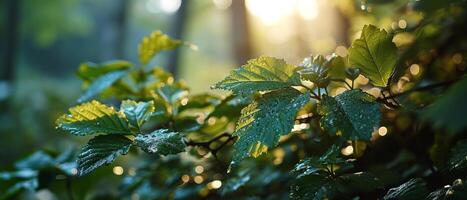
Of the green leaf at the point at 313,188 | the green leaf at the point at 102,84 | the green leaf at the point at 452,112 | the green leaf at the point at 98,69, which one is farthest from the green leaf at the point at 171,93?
the green leaf at the point at 452,112

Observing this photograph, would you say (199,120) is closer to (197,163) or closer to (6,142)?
(197,163)

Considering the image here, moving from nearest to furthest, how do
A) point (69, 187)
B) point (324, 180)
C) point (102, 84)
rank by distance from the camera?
point (324, 180)
point (102, 84)
point (69, 187)

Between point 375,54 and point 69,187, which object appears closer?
point 375,54

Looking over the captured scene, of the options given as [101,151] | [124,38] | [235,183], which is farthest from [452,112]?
[124,38]

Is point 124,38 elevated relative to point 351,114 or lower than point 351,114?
elevated

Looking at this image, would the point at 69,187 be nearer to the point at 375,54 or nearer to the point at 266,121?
the point at 266,121

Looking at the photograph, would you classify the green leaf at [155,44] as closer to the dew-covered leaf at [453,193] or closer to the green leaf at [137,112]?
the green leaf at [137,112]

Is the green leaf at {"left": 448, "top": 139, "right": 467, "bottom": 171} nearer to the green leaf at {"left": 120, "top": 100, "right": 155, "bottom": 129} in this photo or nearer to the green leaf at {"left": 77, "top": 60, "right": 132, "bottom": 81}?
the green leaf at {"left": 120, "top": 100, "right": 155, "bottom": 129}

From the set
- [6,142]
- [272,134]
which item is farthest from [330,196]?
[6,142]
